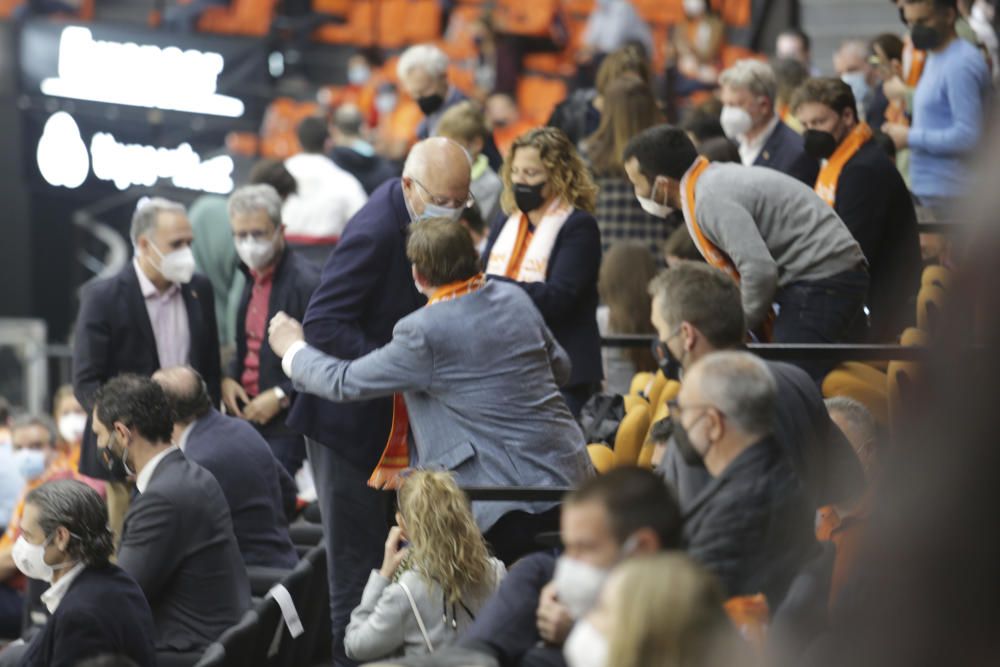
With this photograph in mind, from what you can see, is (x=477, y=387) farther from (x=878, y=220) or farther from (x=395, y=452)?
(x=878, y=220)

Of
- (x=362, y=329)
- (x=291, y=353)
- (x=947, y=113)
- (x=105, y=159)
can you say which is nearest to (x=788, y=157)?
(x=947, y=113)

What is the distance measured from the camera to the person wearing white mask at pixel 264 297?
6.58 m

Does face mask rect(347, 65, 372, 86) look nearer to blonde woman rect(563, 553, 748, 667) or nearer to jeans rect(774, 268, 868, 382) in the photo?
jeans rect(774, 268, 868, 382)

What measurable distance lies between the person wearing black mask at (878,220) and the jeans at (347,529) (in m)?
1.87

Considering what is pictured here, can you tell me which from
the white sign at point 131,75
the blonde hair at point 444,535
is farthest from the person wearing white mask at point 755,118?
the white sign at point 131,75

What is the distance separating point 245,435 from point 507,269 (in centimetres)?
106

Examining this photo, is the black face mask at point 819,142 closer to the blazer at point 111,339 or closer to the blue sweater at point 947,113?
the blue sweater at point 947,113

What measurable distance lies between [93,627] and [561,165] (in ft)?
7.67

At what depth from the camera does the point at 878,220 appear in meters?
5.99

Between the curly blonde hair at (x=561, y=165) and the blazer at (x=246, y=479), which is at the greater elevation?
the curly blonde hair at (x=561, y=165)

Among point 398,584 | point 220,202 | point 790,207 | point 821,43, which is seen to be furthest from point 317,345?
point 821,43

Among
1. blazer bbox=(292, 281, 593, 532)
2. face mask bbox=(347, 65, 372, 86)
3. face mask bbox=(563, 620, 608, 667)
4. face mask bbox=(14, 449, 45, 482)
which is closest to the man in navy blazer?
blazer bbox=(292, 281, 593, 532)

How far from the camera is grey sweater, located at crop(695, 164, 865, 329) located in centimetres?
506

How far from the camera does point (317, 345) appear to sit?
4996 millimetres
